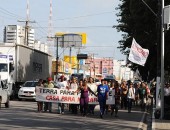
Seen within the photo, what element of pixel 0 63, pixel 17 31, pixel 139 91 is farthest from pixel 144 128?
pixel 17 31

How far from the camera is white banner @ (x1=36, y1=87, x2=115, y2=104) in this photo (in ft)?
78.6

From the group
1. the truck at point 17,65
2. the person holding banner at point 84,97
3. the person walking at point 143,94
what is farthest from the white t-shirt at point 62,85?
the truck at point 17,65

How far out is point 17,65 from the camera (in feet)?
123

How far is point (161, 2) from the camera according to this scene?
73.2ft

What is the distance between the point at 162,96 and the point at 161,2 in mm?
4484

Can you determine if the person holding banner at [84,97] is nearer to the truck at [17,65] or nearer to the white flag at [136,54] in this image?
the white flag at [136,54]

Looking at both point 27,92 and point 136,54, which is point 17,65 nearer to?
point 27,92

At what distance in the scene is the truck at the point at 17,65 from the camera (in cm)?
3566

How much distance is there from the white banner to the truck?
909 centimetres

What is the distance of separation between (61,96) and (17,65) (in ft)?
45.9

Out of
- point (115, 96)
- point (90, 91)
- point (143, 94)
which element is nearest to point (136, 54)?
point (115, 96)

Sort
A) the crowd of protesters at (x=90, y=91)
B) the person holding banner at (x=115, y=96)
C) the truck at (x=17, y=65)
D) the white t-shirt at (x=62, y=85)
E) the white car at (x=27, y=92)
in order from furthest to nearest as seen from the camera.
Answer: the white car at (x=27, y=92) < the truck at (x=17, y=65) < the white t-shirt at (x=62, y=85) < the person holding banner at (x=115, y=96) < the crowd of protesters at (x=90, y=91)

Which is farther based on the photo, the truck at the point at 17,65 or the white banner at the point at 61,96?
the truck at the point at 17,65

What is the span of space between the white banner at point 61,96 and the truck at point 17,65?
9094 mm
